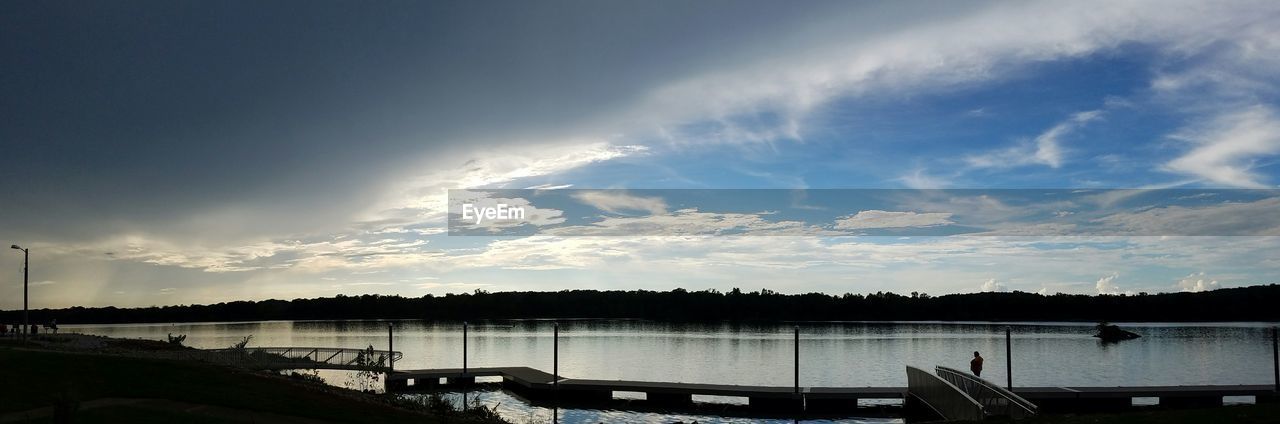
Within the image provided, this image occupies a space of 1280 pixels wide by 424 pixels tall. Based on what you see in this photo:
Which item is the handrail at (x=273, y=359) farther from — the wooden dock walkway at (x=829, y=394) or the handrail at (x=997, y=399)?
the handrail at (x=997, y=399)

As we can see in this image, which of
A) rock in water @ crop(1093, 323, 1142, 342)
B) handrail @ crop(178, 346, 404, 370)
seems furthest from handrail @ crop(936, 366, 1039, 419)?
rock in water @ crop(1093, 323, 1142, 342)

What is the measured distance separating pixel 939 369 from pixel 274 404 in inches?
809

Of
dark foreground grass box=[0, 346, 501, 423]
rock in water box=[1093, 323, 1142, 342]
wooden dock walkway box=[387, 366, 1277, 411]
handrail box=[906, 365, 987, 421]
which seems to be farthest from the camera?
rock in water box=[1093, 323, 1142, 342]

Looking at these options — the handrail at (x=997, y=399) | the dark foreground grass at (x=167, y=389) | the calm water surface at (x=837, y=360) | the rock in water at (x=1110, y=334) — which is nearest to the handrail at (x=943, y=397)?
the handrail at (x=997, y=399)

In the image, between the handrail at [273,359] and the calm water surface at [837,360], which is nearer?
the handrail at [273,359]

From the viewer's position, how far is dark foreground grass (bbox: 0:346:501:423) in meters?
18.7

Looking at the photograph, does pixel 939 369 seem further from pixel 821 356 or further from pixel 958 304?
pixel 958 304

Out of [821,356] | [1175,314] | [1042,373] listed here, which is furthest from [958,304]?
[1042,373]

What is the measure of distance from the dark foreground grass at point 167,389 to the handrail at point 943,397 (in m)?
12.2

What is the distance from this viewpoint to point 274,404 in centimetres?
1998

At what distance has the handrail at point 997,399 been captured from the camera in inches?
727

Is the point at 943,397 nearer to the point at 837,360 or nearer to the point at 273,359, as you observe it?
the point at 273,359

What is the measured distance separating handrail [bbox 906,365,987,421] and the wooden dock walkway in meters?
1.50

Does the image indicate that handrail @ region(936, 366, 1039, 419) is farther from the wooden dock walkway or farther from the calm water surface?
the calm water surface
